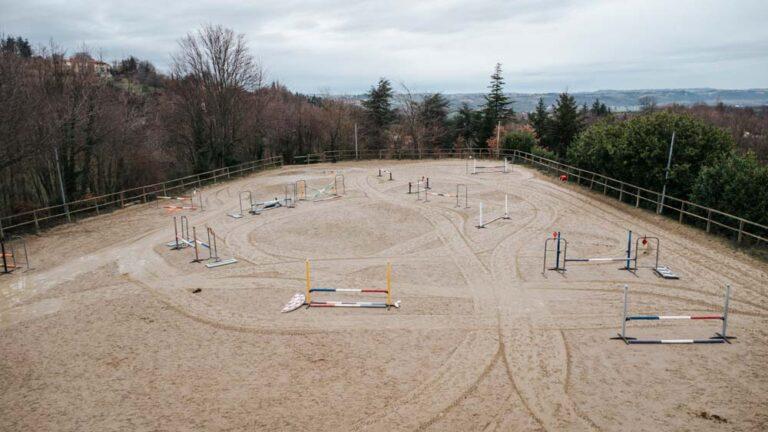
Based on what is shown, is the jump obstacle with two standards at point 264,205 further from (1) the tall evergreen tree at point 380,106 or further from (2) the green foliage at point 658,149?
(1) the tall evergreen tree at point 380,106

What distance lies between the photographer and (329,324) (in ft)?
41.5

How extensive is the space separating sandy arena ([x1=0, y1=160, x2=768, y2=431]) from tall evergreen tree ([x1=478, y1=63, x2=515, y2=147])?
3867 centimetres

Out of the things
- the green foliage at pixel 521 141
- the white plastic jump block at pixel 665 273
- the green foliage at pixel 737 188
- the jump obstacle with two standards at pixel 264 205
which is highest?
the green foliage at pixel 521 141

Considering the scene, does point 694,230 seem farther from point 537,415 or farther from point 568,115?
point 568,115

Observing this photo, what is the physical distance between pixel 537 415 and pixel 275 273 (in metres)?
10.4

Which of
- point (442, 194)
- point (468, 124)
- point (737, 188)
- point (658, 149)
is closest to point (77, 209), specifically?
point (442, 194)

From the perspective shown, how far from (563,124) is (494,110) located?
1062cm

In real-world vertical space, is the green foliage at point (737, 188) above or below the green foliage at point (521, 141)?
below

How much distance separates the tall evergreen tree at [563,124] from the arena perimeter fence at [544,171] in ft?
30.3

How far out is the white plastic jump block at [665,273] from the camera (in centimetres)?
1549

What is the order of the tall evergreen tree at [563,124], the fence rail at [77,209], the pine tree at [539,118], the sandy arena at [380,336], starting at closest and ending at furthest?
the sandy arena at [380,336]
the fence rail at [77,209]
the tall evergreen tree at [563,124]
the pine tree at [539,118]

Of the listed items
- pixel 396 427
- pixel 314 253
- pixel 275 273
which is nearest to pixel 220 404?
pixel 396 427

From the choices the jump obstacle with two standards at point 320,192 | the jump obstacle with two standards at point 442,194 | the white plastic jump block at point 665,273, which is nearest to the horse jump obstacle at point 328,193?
the jump obstacle with two standards at point 320,192

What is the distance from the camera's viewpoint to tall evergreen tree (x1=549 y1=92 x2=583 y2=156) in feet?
165
